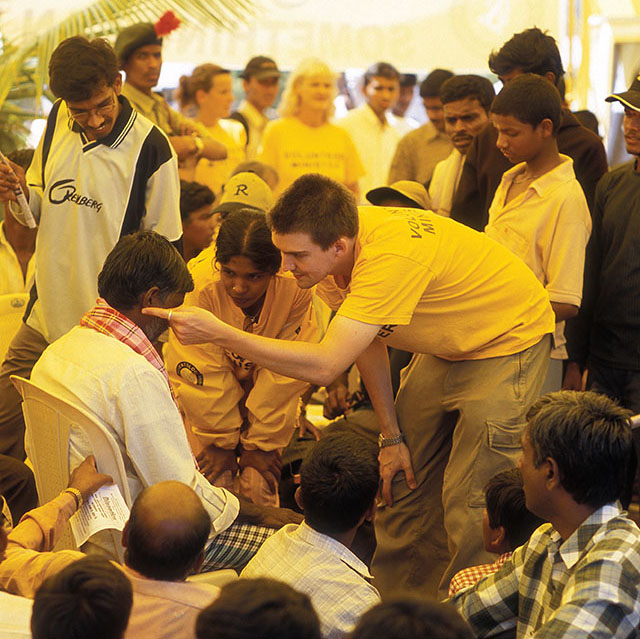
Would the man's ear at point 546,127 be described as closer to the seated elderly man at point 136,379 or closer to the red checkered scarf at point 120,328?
the seated elderly man at point 136,379

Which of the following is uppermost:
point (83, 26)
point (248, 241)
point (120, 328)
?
point (83, 26)

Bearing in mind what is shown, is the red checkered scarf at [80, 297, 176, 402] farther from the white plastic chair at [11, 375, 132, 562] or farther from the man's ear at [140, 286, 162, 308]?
the white plastic chair at [11, 375, 132, 562]

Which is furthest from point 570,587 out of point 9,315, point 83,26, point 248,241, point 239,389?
point 83,26

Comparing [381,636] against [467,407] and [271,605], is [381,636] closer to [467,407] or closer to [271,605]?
[271,605]

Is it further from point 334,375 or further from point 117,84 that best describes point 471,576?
point 117,84

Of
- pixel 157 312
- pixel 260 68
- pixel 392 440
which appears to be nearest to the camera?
pixel 157 312

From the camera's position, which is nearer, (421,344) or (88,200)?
(421,344)

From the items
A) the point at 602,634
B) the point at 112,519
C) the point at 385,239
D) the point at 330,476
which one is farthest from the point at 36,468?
the point at 602,634

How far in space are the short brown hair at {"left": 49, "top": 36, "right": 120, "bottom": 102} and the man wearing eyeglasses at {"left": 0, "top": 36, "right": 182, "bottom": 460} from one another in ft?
0.33

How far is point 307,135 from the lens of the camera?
5848 mm

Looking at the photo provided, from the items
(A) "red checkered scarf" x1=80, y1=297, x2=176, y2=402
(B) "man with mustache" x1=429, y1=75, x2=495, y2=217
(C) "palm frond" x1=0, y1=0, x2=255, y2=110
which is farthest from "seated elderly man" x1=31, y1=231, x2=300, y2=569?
(C) "palm frond" x1=0, y1=0, x2=255, y2=110

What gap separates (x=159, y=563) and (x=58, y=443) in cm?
63

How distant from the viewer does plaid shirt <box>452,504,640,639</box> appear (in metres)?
1.78

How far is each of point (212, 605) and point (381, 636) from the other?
26 centimetres
